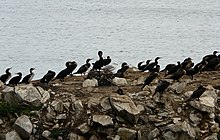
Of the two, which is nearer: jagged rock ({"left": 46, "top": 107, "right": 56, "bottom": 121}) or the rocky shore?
the rocky shore

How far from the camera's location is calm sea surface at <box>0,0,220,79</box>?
75.6 ft

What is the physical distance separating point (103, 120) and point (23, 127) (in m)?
1.70

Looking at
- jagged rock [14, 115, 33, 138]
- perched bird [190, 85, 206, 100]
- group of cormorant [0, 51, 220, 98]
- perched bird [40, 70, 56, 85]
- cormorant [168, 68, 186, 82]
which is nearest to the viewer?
jagged rock [14, 115, 33, 138]

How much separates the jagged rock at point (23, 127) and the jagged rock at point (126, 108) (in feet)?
6.03

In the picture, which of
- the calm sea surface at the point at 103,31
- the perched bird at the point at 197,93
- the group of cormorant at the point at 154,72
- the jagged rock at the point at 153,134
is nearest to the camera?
the jagged rock at the point at 153,134

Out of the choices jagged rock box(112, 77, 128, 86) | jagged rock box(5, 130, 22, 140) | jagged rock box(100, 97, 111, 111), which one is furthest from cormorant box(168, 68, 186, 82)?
jagged rock box(5, 130, 22, 140)

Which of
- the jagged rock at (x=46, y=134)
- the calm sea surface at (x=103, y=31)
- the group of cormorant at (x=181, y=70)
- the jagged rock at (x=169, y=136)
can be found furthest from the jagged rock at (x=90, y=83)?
the calm sea surface at (x=103, y=31)

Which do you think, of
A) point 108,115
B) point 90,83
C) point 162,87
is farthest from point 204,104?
point 90,83

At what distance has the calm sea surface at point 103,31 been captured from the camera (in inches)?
907

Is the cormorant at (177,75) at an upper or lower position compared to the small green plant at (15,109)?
upper

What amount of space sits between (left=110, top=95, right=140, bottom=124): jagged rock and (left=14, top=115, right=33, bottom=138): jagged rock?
184cm

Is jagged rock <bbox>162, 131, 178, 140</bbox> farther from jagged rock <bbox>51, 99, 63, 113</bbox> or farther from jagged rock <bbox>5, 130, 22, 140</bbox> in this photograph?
jagged rock <bbox>5, 130, 22, 140</bbox>

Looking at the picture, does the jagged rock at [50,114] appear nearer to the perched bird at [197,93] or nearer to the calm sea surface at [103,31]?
the perched bird at [197,93]

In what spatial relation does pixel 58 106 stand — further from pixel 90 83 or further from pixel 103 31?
pixel 103 31
